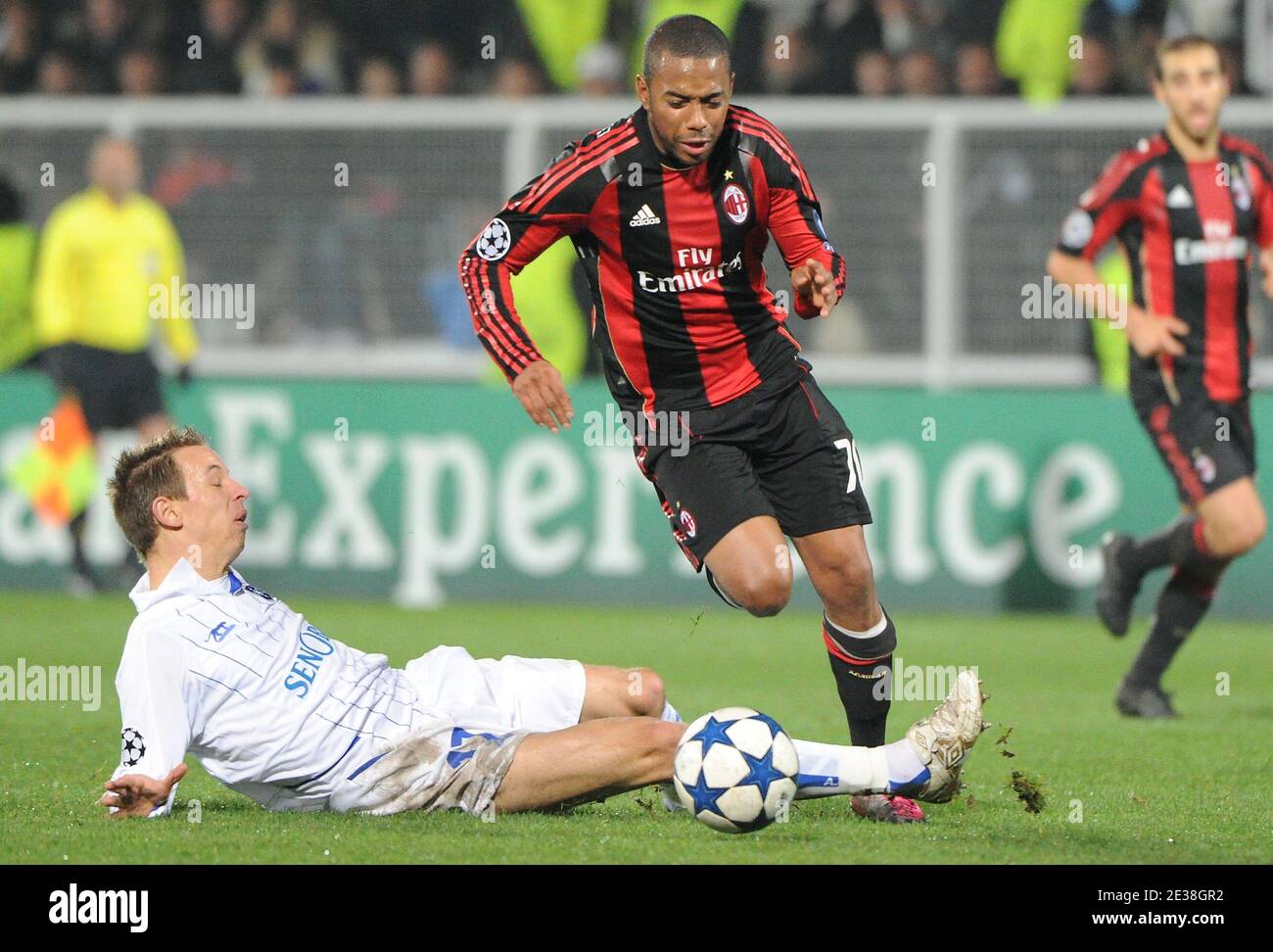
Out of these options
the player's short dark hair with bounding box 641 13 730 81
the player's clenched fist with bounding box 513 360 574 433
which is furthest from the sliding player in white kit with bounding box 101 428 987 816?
the player's short dark hair with bounding box 641 13 730 81

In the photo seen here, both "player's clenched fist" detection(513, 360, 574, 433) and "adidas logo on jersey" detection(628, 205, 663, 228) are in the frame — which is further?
"adidas logo on jersey" detection(628, 205, 663, 228)

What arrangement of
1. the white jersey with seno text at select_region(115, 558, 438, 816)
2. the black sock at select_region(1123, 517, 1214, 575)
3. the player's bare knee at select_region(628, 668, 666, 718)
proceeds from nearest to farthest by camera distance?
the white jersey with seno text at select_region(115, 558, 438, 816) < the player's bare knee at select_region(628, 668, 666, 718) < the black sock at select_region(1123, 517, 1214, 575)

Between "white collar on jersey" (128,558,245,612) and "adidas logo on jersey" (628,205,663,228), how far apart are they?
1713 millimetres

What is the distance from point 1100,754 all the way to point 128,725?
3.63 metres

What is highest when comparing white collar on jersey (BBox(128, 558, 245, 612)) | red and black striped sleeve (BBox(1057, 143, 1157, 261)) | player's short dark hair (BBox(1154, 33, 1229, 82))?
player's short dark hair (BBox(1154, 33, 1229, 82))

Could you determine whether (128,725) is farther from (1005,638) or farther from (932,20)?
(932,20)

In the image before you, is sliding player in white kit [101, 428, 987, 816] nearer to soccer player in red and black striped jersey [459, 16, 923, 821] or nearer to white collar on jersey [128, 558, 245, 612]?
white collar on jersey [128, 558, 245, 612]

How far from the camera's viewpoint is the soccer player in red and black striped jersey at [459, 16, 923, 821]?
596 cm

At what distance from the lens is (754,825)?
5066 mm

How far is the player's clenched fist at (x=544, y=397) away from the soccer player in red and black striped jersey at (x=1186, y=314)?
368 cm

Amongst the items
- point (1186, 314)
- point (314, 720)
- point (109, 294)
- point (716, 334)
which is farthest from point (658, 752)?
point (109, 294)

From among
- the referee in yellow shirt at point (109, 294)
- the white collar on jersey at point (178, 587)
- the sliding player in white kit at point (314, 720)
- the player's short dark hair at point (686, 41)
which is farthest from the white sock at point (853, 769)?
the referee in yellow shirt at point (109, 294)

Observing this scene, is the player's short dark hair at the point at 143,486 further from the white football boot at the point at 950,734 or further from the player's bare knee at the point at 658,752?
the white football boot at the point at 950,734

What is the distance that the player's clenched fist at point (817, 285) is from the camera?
18.5 ft
